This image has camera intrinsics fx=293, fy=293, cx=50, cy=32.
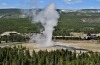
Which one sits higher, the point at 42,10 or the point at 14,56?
the point at 42,10

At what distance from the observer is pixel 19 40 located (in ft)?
511

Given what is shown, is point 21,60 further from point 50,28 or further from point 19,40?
point 19,40

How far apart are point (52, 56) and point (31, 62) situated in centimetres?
821

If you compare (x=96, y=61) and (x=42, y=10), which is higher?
(x=42, y=10)


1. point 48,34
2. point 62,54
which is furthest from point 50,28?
point 62,54

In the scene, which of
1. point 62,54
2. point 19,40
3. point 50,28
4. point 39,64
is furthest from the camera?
point 19,40

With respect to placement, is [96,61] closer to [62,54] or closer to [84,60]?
[84,60]

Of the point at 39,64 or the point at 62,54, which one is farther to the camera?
the point at 62,54

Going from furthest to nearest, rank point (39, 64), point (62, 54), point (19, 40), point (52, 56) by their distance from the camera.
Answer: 1. point (19, 40)
2. point (62, 54)
3. point (52, 56)
4. point (39, 64)

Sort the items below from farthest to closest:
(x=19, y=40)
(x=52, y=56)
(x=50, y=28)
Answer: (x=19, y=40) < (x=50, y=28) < (x=52, y=56)

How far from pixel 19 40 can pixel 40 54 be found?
65.0 metres

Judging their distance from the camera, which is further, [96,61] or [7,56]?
[7,56]

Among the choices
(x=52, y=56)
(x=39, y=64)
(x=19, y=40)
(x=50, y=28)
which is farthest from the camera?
(x=19, y=40)

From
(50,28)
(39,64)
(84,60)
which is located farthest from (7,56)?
(50,28)
